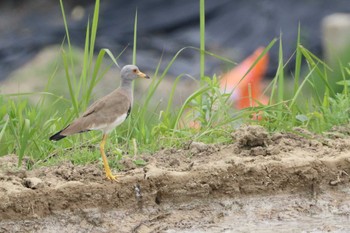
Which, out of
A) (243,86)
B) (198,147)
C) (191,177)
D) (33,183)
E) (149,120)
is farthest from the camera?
(243,86)

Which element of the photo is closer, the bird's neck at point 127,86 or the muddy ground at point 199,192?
the muddy ground at point 199,192

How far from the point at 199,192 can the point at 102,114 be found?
0.51 metres

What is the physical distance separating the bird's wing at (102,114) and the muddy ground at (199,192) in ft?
0.73

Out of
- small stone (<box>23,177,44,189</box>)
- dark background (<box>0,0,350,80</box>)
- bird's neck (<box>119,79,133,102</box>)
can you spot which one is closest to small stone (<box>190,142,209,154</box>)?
bird's neck (<box>119,79,133,102</box>)

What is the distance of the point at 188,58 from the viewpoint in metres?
11.2

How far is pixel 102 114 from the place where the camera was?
4.54 meters

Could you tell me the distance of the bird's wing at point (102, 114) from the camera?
448 centimetres

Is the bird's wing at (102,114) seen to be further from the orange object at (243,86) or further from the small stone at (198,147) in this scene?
the orange object at (243,86)

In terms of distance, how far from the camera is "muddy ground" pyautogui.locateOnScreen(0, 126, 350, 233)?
4480 millimetres

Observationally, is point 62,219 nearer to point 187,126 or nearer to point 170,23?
point 187,126

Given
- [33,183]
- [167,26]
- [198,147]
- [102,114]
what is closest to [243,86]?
[198,147]

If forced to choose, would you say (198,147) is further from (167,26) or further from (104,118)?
(167,26)

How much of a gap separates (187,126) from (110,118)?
822 mm

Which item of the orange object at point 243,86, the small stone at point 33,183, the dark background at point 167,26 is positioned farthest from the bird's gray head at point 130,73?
the dark background at point 167,26
